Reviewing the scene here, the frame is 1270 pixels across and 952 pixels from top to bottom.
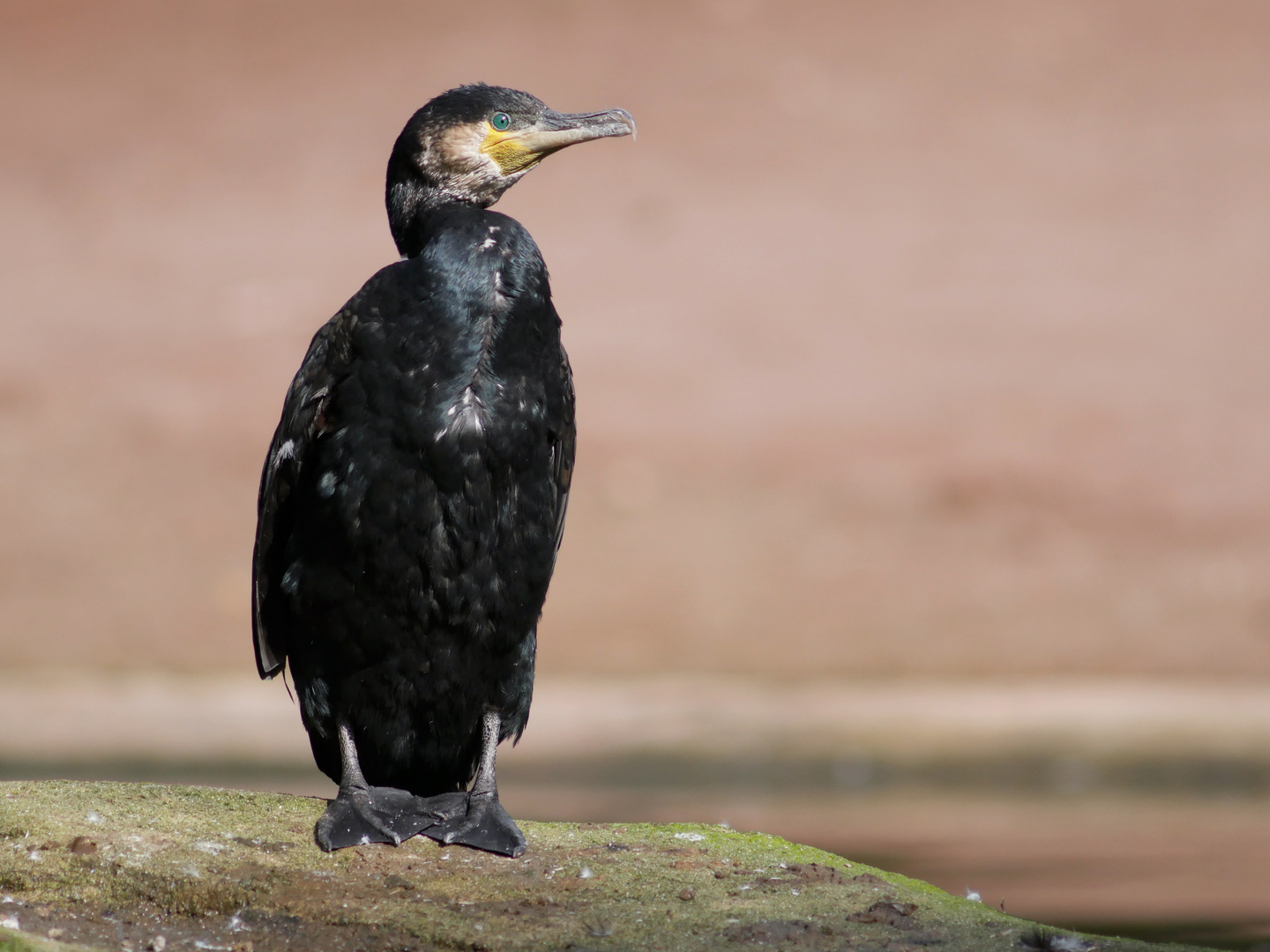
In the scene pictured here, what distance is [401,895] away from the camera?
323 cm

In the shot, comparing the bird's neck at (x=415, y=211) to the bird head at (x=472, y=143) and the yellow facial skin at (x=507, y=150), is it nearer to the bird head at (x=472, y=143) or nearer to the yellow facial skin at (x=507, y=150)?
the bird head at (x=472, y=143)

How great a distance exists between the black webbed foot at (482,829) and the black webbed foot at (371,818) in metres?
0.05

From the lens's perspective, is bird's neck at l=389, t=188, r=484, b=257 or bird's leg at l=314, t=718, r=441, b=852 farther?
bird's neck at l=389, t=188, r=484, b=257

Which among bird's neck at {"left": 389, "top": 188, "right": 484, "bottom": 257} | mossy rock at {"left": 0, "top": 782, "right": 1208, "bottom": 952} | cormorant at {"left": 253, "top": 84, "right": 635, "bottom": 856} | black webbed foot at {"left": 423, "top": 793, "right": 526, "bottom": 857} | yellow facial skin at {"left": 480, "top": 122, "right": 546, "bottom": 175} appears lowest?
mossy rock at {"left": 0, "top": 782, "right": 1208, "bottom": 952}

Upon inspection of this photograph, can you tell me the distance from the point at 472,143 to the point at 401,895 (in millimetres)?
1949

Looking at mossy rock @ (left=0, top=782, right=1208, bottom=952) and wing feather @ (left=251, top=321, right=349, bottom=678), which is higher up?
wing feather @ (left=251, top=321, right=349, bottom=678)

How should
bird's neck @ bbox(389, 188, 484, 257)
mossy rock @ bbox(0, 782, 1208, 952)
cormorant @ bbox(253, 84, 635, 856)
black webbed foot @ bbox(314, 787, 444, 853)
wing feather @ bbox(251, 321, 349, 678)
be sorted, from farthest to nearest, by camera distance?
bird's neck @ bbox(389, 188, 484, 257) < wing feather @ bbox(251, 321, 349, 678) < cormorant @ bbox(253, 84, 635, 856) < black webbed foot @ bbox(314, 787, 444, 853) < mossy rock @ bbox(0, 782, 1208, 952)

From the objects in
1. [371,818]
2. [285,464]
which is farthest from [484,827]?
[285,464]

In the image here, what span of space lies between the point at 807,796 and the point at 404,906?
5426mm

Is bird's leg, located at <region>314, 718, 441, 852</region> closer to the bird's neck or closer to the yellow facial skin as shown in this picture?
the bird's neck

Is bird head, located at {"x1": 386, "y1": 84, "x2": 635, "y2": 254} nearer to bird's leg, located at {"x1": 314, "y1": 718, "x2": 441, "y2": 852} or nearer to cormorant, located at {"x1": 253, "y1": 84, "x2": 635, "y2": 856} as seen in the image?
cormorant, located at {"x1": 253, "y1": 84, "x2": 635, "y2": 856}

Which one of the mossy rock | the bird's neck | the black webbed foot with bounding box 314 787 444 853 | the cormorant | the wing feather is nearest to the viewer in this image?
the mossy rock

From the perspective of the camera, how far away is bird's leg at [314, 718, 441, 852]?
350 cm

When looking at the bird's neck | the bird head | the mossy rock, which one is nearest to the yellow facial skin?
the bird head
